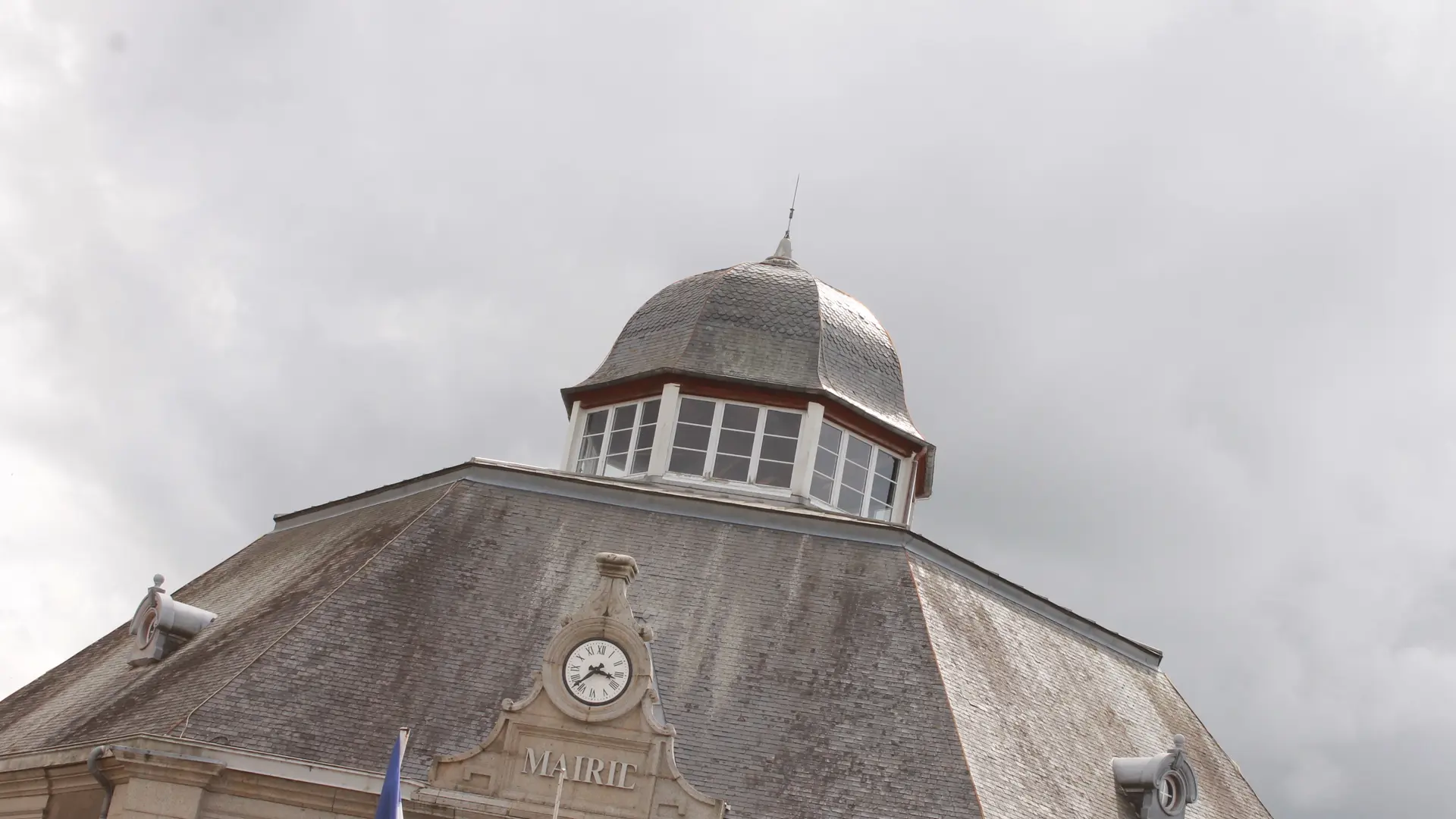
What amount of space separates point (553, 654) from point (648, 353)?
1274cm

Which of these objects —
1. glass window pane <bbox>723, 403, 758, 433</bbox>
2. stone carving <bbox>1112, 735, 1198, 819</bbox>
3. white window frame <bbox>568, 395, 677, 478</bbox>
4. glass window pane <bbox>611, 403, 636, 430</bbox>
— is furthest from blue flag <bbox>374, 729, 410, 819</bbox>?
glass window pane <bbox>611, 403, 636, 430</bbox>

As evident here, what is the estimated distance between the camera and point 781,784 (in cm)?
2325

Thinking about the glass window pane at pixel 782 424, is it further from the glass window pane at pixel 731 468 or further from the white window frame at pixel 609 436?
the white window frame at pixel 609 436

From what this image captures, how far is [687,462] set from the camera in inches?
1296

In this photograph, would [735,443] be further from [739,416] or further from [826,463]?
[826,463]

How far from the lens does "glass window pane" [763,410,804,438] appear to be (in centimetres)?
3328

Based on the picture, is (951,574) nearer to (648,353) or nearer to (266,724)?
(648,353)

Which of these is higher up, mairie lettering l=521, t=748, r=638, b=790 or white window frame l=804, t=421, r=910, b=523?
white window frame l=804, t=421, r=910, b=523

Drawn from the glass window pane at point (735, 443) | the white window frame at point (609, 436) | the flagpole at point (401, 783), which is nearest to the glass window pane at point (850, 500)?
the glass window pane at point (735, 443)

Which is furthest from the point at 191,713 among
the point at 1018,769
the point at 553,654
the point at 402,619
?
the point at 1018,769

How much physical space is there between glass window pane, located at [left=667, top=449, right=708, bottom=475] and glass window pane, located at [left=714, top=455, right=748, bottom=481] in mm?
296

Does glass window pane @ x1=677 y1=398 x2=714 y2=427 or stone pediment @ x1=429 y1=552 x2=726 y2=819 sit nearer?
stone pediment @ x1=429 y1=552 x2=726 y2=819

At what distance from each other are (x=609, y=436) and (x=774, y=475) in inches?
162

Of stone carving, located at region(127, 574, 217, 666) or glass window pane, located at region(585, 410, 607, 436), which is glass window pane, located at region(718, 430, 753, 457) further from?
stone carving, located at region(127, 574, 217, 666)
